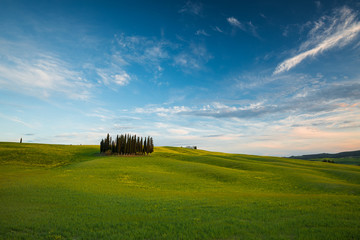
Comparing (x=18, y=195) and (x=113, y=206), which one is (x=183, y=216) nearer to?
(x=113, y=206)

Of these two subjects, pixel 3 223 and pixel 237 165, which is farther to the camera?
pixel 237 165

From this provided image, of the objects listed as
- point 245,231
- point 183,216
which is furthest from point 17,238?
point 245,231

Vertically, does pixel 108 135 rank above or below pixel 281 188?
above

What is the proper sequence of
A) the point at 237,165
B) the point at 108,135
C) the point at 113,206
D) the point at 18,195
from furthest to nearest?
the point at 108,135, the point at 237,165, the point at 18,195, the point at 113,206

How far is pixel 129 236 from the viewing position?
10.5m

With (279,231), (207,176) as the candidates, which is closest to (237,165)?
(207,176)

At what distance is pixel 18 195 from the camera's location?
2105cm

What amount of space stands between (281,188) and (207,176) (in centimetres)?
1375

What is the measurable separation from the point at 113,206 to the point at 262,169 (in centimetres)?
4138

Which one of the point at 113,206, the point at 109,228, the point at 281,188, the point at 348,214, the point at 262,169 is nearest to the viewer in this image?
the point at 109,228

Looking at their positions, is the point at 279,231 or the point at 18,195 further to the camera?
the point at 18,195

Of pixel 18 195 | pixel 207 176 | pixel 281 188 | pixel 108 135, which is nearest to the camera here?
pixel 18 195

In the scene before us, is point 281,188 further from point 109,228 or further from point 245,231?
point 109,228

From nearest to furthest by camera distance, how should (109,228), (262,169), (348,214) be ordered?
(109,228)
(348,214)
(262,169)
